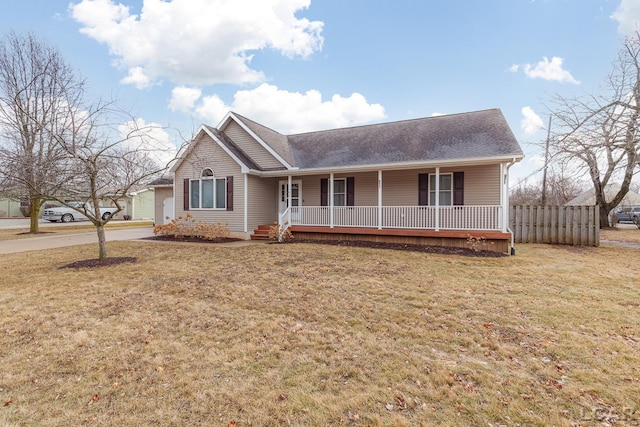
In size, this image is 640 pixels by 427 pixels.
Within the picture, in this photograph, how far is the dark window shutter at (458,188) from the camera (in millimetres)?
11859

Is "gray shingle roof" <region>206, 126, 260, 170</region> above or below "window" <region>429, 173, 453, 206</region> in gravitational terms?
above

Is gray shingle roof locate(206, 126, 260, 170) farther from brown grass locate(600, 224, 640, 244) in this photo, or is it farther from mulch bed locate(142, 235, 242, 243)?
brown grass locate(600, 224, 640, 244)

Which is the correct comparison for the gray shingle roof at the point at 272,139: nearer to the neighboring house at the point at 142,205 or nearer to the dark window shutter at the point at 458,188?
the dark window shutter at the point at 458,188

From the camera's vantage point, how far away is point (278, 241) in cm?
1270

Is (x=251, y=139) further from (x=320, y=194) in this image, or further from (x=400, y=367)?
(x=400, y=367)

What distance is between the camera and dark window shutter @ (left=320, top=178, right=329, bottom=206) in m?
14.0

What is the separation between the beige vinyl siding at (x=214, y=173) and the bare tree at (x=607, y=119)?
13.6 metres

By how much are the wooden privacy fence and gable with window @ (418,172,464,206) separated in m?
3.56

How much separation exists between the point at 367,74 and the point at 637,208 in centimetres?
2984

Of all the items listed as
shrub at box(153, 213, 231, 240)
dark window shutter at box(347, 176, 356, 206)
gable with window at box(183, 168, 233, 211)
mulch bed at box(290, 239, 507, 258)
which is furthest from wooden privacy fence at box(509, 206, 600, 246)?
shrub at box(153, 213, 231, 240)

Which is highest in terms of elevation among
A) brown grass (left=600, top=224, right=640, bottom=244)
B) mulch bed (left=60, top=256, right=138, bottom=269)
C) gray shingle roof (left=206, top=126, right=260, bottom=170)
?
gray shingle roof (left=206, top=126, right=260, bottom=170)

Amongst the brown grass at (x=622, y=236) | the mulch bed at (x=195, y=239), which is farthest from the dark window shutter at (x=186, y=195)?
the brown grass at (x=622, y=236)

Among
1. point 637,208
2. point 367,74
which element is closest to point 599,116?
point 367,74

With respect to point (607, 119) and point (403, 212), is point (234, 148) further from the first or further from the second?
A: point (607, 119)
